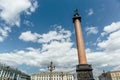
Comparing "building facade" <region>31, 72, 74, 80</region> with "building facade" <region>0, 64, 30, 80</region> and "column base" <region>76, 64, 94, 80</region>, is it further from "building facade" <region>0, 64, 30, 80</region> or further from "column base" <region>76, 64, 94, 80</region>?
"column base" <region>76, 64, 94, 80</region>

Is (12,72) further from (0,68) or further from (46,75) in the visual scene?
(46,75)

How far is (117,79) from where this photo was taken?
89.1m

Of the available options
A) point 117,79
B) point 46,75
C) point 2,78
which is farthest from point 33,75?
point 117,79

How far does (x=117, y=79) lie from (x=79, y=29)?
79599 millimetres

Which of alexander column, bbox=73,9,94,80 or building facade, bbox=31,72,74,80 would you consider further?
building facade, bbox=31,72,74,80

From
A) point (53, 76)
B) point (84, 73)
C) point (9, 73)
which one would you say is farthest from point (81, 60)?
point (53, 76)

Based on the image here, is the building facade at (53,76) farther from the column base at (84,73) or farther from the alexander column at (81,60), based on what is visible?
the column base at (84,73)

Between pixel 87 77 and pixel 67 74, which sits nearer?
pixel 87 77

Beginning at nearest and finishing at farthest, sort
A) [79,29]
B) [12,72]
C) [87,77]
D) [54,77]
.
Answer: [87,77], [79,29], [12,72], [54,77]

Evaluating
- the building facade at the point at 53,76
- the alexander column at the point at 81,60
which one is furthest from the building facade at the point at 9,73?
the alexander column at the point at 81,60

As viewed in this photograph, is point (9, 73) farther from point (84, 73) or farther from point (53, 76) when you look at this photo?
point (84, 73)

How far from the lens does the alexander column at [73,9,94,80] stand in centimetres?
1750

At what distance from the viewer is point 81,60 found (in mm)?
18688

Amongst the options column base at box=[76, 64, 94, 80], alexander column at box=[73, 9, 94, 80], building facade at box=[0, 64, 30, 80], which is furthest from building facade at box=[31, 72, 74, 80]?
column base at box=[76, 64, 94, 80]
